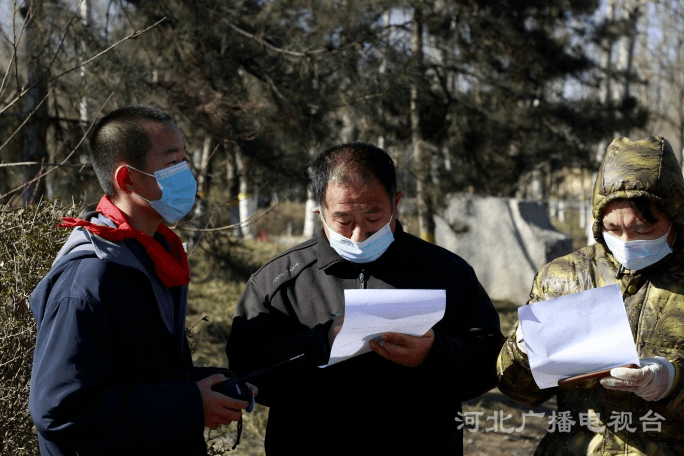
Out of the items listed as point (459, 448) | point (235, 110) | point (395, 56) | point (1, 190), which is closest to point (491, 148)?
point (395, 56)

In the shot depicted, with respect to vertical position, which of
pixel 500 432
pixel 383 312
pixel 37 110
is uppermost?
pixel 37 110

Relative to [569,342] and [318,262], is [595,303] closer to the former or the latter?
[569,342]

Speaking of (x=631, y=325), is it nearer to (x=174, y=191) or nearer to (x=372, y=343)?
(x=372, y=343)

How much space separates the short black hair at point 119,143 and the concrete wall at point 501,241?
1024 centimetres

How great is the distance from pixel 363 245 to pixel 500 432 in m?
3.97

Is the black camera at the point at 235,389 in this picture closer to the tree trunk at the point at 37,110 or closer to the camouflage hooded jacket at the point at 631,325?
the camouflage hooded jacket at the point at 631,325

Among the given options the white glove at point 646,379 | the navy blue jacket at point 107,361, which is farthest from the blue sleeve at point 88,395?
the white glove at point 646,379

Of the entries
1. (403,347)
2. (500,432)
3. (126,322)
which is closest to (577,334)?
(403,347)

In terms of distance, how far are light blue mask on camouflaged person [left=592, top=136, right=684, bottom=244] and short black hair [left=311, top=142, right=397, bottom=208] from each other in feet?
2.06

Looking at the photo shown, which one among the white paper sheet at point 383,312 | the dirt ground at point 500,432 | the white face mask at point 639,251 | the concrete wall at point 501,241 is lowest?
the dirt ground at point 500,432

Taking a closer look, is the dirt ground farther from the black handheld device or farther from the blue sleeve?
the blue sleeve

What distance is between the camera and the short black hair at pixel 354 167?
2.38 m

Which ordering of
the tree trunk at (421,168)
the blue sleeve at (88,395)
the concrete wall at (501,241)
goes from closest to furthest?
the blue sleeve at (88,395) < the tree trunk at (421,168) < the concrete wall at (501,241)

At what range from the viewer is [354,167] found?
2.39 meters
